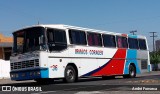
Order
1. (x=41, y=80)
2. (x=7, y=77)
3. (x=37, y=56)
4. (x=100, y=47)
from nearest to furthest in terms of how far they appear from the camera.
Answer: (x=37, y=56), (x=41, y=80), (x=100, y=47), (x=7, y=77)

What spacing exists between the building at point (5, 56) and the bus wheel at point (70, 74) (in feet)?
54.0

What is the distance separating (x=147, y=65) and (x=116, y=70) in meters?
4.80

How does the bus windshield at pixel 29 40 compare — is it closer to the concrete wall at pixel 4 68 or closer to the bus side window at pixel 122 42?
the bus side window at pixel 122 42

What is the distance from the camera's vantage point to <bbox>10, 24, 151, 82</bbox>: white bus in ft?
66.3

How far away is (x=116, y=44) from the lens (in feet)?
88.2

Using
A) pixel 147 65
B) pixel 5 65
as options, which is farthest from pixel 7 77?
pixel 147 65

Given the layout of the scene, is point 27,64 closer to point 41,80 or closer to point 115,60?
point 41,80

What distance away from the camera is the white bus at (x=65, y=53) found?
Result: 20.2 meters

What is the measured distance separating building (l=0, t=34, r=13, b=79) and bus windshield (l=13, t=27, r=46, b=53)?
1610 cm

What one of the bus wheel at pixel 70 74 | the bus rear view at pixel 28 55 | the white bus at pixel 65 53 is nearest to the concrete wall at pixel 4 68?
the white bus at pixel 65 53

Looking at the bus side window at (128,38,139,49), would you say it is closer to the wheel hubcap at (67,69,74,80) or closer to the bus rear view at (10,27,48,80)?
the wheel hubcap at (67,69,74,80)

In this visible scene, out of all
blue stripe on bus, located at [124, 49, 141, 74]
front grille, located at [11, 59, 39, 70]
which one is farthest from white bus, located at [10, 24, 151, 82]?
blue stripe on bus, located at [124, 49, 141, 74]

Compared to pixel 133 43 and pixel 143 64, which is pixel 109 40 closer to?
pixel 133 43

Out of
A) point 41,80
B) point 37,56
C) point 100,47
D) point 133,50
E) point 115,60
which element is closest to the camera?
point 37,56
